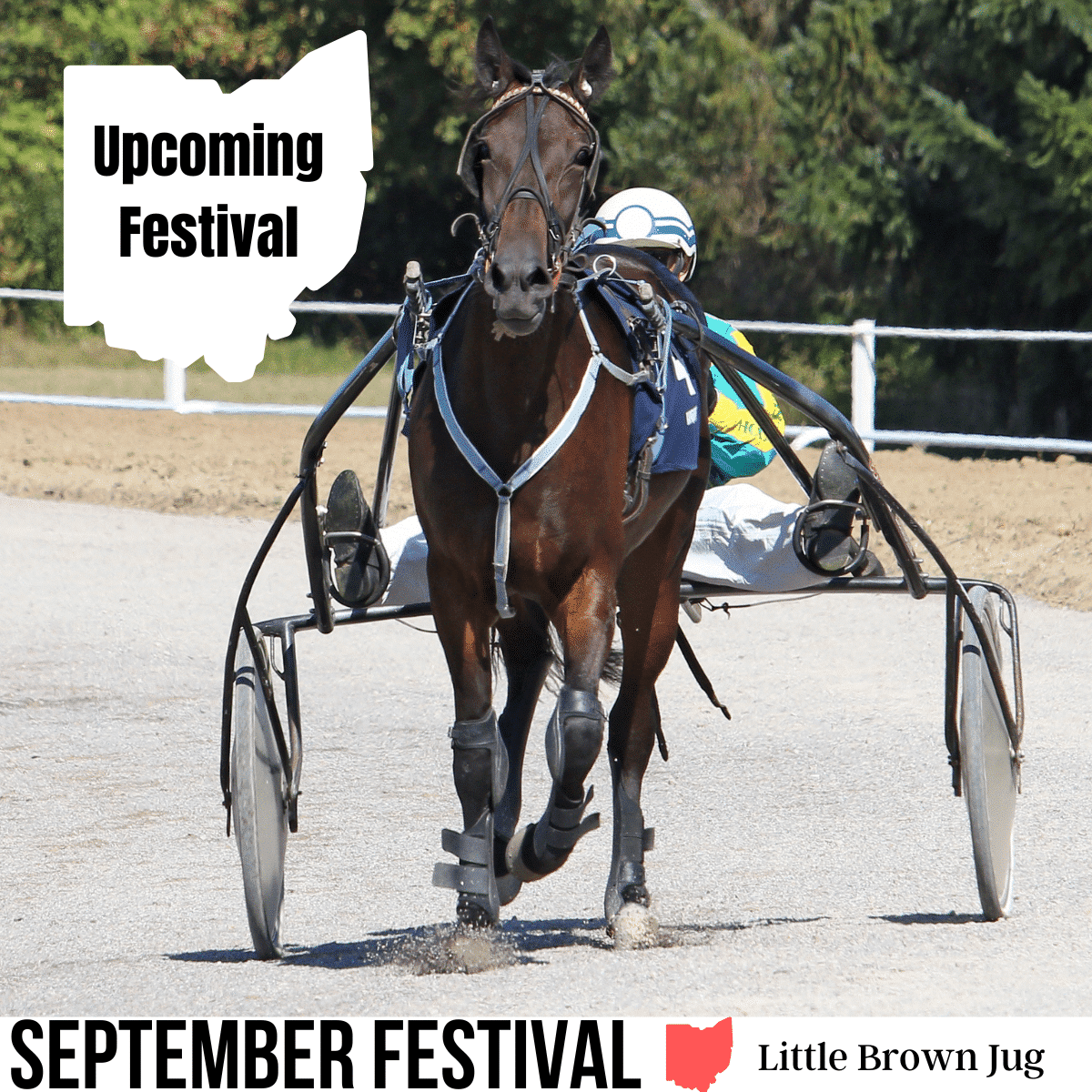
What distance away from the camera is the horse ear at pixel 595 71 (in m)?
4.14

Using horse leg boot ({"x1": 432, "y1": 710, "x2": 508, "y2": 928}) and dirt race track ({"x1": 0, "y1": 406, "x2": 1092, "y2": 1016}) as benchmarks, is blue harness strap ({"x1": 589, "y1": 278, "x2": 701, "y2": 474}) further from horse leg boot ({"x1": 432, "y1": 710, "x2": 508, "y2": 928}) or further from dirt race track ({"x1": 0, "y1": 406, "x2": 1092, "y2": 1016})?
dirt race track ({"x1": 0, "y1": 406, "x2": 1092, "y2": 1016})

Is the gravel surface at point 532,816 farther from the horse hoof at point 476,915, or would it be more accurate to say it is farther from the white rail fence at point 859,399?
the white rail fence at point 859,399

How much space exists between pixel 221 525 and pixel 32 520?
4.25ft

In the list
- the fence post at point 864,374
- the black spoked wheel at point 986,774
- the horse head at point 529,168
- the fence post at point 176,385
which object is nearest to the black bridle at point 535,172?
the horse head at point 529,168

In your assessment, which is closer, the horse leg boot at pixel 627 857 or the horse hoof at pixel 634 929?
the horse hoof at pixel 634 929

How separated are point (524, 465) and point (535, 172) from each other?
24.8 inches

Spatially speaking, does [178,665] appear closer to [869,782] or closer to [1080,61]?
[869,782]

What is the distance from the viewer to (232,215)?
66.3 feet

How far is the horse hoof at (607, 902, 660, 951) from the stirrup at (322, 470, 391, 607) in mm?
1057

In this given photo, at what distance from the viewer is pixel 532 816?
20.0 ft

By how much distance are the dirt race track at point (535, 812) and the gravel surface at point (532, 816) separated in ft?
0.05

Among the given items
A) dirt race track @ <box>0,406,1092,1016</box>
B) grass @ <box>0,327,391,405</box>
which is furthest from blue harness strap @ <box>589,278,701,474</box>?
grass @ <box>0,327,391,405</box>

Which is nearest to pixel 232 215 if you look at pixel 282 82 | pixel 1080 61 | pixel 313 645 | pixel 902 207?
pixel 282 82

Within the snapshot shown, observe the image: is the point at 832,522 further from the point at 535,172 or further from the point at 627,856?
the point at 535,172
